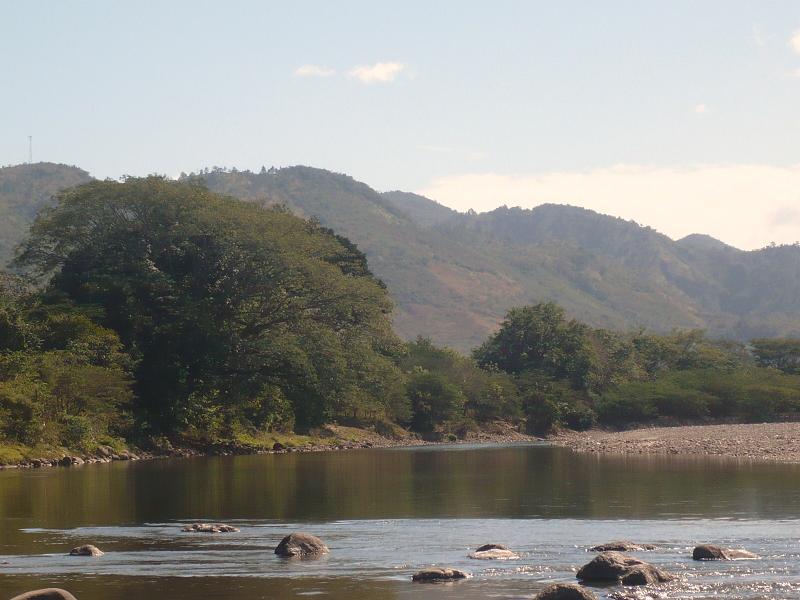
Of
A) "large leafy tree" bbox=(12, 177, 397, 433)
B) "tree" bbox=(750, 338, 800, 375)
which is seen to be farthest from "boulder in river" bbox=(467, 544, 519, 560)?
"tree" bbox=(750, 338, 800, 375)

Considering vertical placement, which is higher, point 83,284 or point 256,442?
point 83,284

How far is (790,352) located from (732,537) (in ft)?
339

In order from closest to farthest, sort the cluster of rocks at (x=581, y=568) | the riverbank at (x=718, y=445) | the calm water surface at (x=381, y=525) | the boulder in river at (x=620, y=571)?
the cluster of rocks at (x=581, y=568) < the boulder in river at (x=620, y=571) < the calm water surface at (x=381, y=525) < the riverbank at (x=718, y=445)

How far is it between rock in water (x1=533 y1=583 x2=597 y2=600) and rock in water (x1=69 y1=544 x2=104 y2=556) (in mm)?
9085

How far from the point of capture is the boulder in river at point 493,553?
68.0ft

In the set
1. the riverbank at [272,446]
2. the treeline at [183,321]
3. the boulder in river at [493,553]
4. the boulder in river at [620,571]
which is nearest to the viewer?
the boulder in river at [620,571]

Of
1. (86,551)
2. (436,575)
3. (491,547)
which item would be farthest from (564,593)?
(86,551)

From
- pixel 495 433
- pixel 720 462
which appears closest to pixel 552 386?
pixel 495 433

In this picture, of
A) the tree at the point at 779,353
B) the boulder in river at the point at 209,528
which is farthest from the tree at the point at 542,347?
the boulder in river at the point at 209,528

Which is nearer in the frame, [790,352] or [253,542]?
[253,542]

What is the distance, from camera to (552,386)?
95.2 m

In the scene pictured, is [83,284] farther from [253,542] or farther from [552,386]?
[552,386]

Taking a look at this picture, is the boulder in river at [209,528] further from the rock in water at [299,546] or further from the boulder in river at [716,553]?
the boulder in river at [716,553]

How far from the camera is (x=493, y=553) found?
20.9 metres
